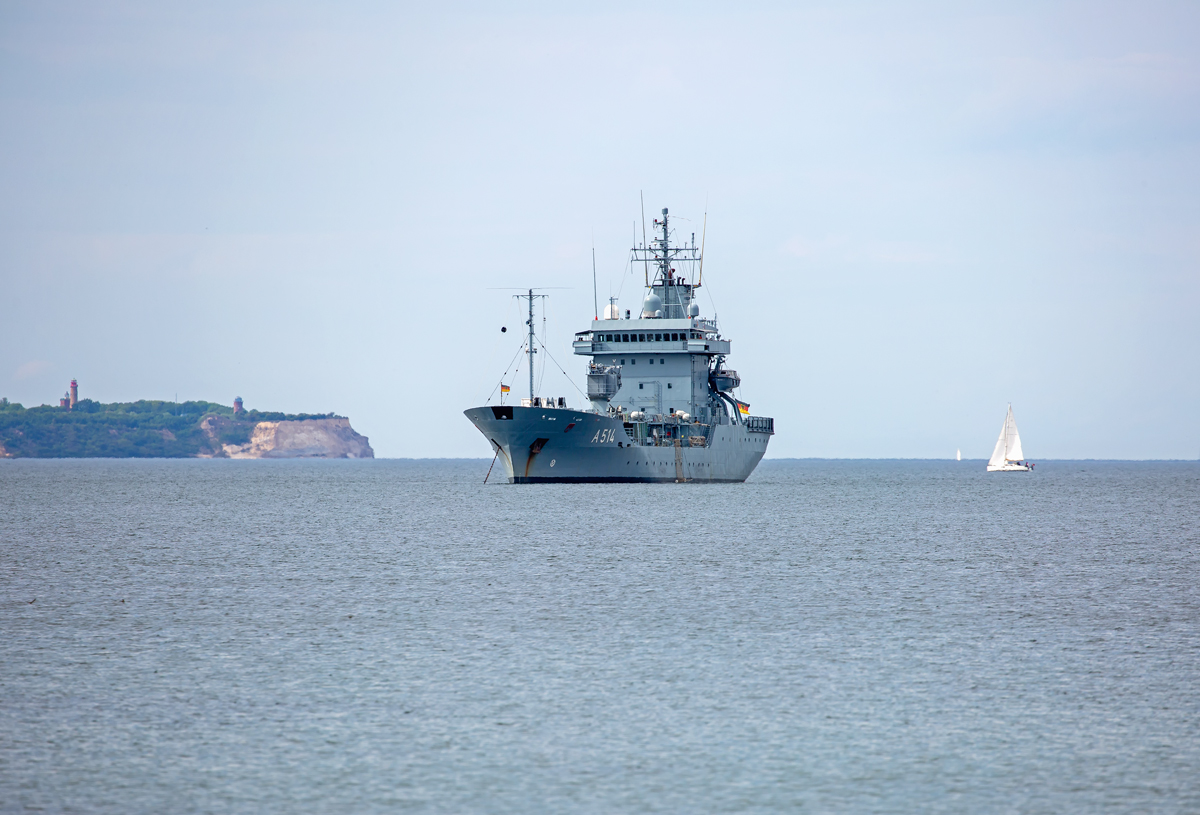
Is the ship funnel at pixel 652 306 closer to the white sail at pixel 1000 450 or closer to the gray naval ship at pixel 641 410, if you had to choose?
the gray naval ship at pixel 641 410

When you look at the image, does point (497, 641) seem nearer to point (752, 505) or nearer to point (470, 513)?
point (470, 513)

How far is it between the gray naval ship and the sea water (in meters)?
33.2

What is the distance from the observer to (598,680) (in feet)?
63.4

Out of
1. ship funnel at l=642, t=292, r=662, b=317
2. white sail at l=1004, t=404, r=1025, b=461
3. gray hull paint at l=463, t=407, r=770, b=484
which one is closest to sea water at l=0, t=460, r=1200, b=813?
gray hull paint at l=463, t=407, r=770, b=484

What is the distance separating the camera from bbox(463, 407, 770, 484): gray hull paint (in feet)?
246

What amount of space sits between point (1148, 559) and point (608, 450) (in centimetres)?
3963

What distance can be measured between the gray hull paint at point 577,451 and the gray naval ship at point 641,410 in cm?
8

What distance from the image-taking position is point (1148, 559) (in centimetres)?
4172

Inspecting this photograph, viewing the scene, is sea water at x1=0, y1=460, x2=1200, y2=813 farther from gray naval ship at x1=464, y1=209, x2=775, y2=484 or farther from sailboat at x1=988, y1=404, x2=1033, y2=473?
sailboat at x1=988, y1=404, x2=1033, y2=473

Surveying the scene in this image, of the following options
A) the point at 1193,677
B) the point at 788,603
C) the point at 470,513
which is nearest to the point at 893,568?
the point at 788,603

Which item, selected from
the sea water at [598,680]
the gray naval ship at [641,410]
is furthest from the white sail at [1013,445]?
the sea water at [598,680]

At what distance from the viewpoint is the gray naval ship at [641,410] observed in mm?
76125

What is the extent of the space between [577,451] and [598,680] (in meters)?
57.8

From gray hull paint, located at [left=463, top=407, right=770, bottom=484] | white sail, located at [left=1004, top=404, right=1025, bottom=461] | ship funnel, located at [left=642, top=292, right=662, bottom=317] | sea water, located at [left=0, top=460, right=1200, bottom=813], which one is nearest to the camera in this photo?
sea water, located at [left=0, top=460, right=1200, bottom=813]
